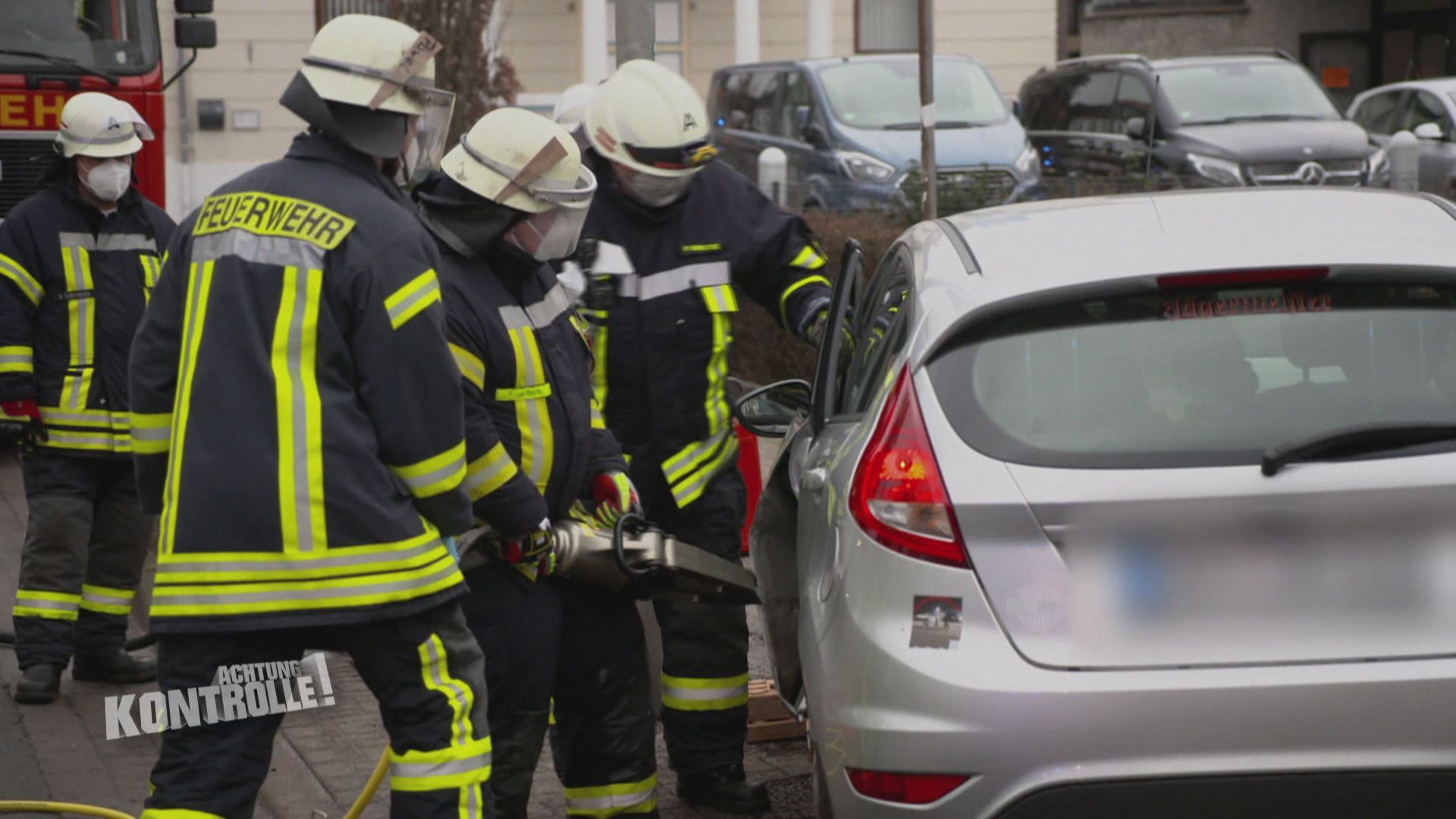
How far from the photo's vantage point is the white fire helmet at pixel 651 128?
4.91m

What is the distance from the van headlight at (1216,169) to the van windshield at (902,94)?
5.60ft

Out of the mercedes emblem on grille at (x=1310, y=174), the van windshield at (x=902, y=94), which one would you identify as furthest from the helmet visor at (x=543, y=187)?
the mercedes emblem on grille at (x=1310, y=174)

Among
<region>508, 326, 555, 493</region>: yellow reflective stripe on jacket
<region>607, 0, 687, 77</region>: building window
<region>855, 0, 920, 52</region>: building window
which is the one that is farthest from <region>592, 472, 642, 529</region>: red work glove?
<region>607, 0, 687, 77</region>: building window

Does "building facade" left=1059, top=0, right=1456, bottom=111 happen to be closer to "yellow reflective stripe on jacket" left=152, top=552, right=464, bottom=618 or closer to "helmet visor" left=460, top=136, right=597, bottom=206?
"helmet visor" left=460, top=136, right=597, bottom=206

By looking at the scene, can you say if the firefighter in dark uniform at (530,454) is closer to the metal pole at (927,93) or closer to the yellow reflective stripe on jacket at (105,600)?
the yellow reflective stripe on jacket at (105,600)

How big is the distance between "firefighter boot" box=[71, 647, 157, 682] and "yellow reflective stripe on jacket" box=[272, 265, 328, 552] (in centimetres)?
326

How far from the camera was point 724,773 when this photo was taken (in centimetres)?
503

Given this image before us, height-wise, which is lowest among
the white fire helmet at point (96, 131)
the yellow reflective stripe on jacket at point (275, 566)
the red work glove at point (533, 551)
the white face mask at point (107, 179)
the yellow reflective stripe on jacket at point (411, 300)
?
the red work glove at point (533, 551)

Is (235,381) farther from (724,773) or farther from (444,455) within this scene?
(724,773)

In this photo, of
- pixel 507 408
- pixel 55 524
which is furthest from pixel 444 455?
pixel 55 524

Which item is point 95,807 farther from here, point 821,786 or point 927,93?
point 927,93

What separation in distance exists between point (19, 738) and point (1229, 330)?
3.84 meters

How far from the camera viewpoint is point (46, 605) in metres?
6.18

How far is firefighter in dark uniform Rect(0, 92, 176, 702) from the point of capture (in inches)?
242
